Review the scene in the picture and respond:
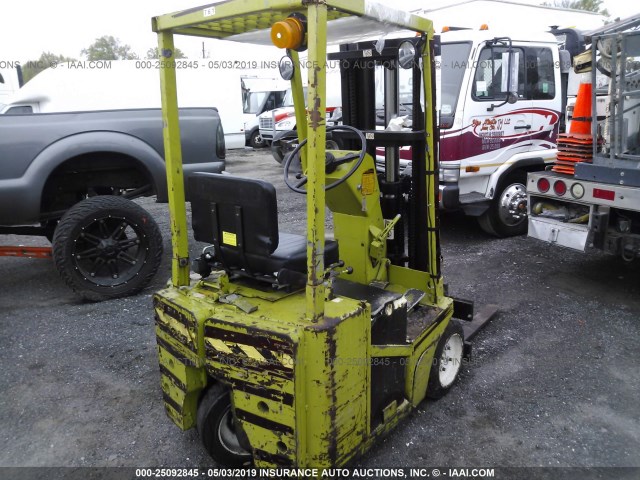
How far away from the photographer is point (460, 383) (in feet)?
12.3

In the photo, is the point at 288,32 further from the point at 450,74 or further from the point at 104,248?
the point at 450,74

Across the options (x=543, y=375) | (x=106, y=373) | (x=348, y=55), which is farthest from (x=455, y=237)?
(x=106, y=373)

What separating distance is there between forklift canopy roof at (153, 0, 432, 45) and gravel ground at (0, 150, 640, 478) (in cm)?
228

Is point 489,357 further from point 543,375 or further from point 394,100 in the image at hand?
point 394,100

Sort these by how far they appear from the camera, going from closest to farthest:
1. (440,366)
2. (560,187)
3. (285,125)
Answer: (440,366), (560,187), (285,125)

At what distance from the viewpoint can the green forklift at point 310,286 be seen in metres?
2.41

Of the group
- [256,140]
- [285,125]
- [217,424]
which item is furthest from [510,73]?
[256,140]

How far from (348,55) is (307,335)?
205 cm

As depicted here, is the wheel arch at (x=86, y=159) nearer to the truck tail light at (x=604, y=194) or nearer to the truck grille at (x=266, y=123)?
the truck tail light at (x=604, y=194)

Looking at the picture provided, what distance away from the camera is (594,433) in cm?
321

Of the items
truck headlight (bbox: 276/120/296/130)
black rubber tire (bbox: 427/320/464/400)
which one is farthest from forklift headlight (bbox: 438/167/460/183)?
truck headlight (bbox: 276/120/296/130)

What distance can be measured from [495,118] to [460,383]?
151 inches

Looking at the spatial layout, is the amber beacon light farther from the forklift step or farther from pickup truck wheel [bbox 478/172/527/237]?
pickup truck wheel [bbox 478/172/527/237]

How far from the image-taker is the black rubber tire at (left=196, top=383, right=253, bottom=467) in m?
2.81
